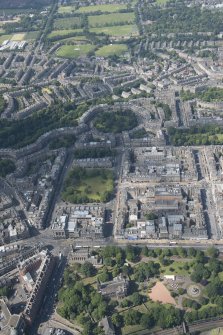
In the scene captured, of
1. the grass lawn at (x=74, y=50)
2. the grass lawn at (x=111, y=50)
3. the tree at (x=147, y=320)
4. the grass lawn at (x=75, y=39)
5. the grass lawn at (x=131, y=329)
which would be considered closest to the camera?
the tree at (x=147, y=320)

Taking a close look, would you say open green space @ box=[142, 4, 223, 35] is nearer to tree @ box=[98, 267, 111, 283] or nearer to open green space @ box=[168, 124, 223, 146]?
open green space @ box=[168, 124, 223, 146]

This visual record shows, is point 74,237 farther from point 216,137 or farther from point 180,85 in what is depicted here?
point 180,85

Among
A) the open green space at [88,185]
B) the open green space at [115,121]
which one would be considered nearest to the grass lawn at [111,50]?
the open green space at [115,121]

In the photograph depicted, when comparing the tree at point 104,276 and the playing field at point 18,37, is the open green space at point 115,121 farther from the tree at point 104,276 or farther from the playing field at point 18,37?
the playing field at point 18,37

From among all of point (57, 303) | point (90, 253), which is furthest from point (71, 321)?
point (90, 253)

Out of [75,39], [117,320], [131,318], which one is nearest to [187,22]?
[75,39]
